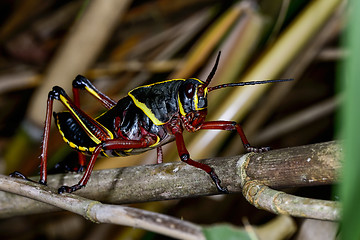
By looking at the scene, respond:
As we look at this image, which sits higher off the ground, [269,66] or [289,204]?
[269,66]

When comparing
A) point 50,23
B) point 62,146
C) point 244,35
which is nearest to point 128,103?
point 244,35

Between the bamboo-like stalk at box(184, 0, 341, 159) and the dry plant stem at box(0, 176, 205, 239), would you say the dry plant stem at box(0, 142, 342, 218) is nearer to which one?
the dry plant stem at box(0, 176, 205, 239)

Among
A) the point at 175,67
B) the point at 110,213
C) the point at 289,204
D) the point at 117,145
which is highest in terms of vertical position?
the point at 175,67

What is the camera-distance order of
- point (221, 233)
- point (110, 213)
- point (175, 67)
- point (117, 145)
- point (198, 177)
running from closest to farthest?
point (221, 233) < point (110, 213) < point (198, 177) < point (117, 145) < point (175, 67)

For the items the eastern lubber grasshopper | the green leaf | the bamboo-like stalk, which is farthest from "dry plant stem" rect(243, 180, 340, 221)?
the bamboo-like stalk

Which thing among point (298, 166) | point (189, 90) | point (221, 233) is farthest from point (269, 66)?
point (221, 233)

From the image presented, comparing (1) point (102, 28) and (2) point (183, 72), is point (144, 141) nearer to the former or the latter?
(2) point (183, 72)

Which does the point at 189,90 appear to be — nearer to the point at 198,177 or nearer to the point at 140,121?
the point at 140,121

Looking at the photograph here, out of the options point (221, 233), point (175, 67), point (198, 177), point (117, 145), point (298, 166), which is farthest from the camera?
point (175, 67)
